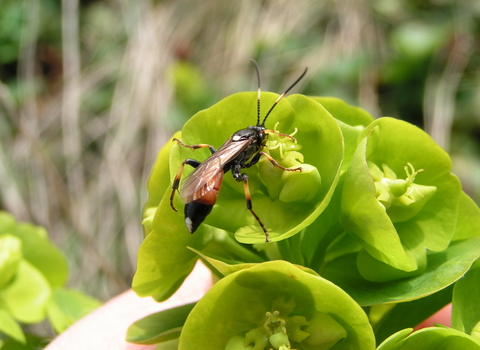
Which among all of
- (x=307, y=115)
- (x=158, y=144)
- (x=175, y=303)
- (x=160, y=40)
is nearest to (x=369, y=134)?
(x=307, y=115)

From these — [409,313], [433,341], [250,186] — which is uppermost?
[250,186]

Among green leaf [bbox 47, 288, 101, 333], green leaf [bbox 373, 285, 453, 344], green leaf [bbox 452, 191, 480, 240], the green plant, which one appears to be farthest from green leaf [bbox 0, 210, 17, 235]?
green leaf [bbox 452, 191, 480, 240]

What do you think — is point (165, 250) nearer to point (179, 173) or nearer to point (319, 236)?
point (179, 173)

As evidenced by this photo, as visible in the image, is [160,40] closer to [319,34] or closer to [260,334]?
[319,34]

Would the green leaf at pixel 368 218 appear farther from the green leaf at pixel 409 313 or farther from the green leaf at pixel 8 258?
the green leaf at pixel 8 258

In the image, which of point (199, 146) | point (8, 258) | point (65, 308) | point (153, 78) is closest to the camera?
point (199, 146)

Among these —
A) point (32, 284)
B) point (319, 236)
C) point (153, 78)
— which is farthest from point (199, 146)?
point (153, 78)

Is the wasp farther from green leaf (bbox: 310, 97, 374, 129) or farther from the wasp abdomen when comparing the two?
green leaf (bbox: 310, 97, 374, 129)
